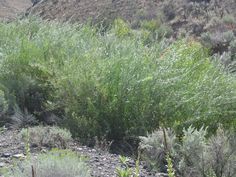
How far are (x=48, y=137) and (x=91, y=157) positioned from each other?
2.24ft

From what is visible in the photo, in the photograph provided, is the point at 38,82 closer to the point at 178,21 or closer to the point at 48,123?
the point at 48,123

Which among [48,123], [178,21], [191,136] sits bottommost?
[178,21]

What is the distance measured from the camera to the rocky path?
17.1ft

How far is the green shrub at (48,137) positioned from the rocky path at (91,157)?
113 millimetres

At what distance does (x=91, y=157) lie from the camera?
573cm

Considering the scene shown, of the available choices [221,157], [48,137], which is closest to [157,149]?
[221,157]

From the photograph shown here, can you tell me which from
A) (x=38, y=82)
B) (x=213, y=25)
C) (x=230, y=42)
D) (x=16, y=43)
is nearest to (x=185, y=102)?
(x=38, y=82)

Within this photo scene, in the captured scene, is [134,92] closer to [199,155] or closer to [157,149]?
[157,149]

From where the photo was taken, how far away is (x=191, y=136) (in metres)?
5.70

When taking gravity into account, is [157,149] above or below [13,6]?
above

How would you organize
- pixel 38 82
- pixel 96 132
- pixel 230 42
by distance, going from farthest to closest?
pixel 230 42 < pixel 38 82 < pixel 96 132

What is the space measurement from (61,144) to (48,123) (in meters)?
1.73

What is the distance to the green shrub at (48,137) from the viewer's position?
19.9 feet

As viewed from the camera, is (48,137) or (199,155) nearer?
(199,155)
